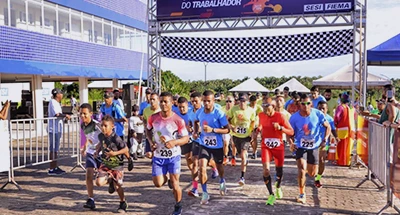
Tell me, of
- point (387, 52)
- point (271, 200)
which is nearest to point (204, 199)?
point (271, 200)

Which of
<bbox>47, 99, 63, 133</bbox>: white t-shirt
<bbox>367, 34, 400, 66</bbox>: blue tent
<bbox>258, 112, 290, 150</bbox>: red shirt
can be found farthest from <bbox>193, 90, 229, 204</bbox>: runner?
<bbox>367, 34, 400, 66</bbox>: blue tent

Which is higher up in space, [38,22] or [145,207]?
[38,22]

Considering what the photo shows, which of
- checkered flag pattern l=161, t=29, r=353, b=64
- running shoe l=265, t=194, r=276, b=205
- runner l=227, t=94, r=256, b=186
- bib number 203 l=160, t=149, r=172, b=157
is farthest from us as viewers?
checkered flag pattern l=161, t=29, r=353, b=64

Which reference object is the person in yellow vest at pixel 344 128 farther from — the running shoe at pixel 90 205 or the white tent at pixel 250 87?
the white tent at pixel 250 87

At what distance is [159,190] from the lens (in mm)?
7828

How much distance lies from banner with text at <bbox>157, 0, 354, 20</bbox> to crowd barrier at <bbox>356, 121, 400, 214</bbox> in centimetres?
623

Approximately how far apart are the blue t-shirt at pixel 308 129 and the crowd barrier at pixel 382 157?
96 cm

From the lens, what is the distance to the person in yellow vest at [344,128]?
1000 centimetres

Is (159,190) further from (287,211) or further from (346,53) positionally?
(346,53)

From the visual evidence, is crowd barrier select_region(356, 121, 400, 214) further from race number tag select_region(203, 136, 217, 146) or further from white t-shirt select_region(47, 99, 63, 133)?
white t-shirt select_region(47, 99, 63, 133)

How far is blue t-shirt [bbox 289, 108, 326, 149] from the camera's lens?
22.9ft

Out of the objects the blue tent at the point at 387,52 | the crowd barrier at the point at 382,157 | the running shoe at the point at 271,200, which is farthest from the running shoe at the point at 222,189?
the blue tent at the point at 387,52

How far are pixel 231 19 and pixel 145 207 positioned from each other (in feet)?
29.1

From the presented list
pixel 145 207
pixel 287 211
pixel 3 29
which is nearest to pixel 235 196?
pixel 287 211
